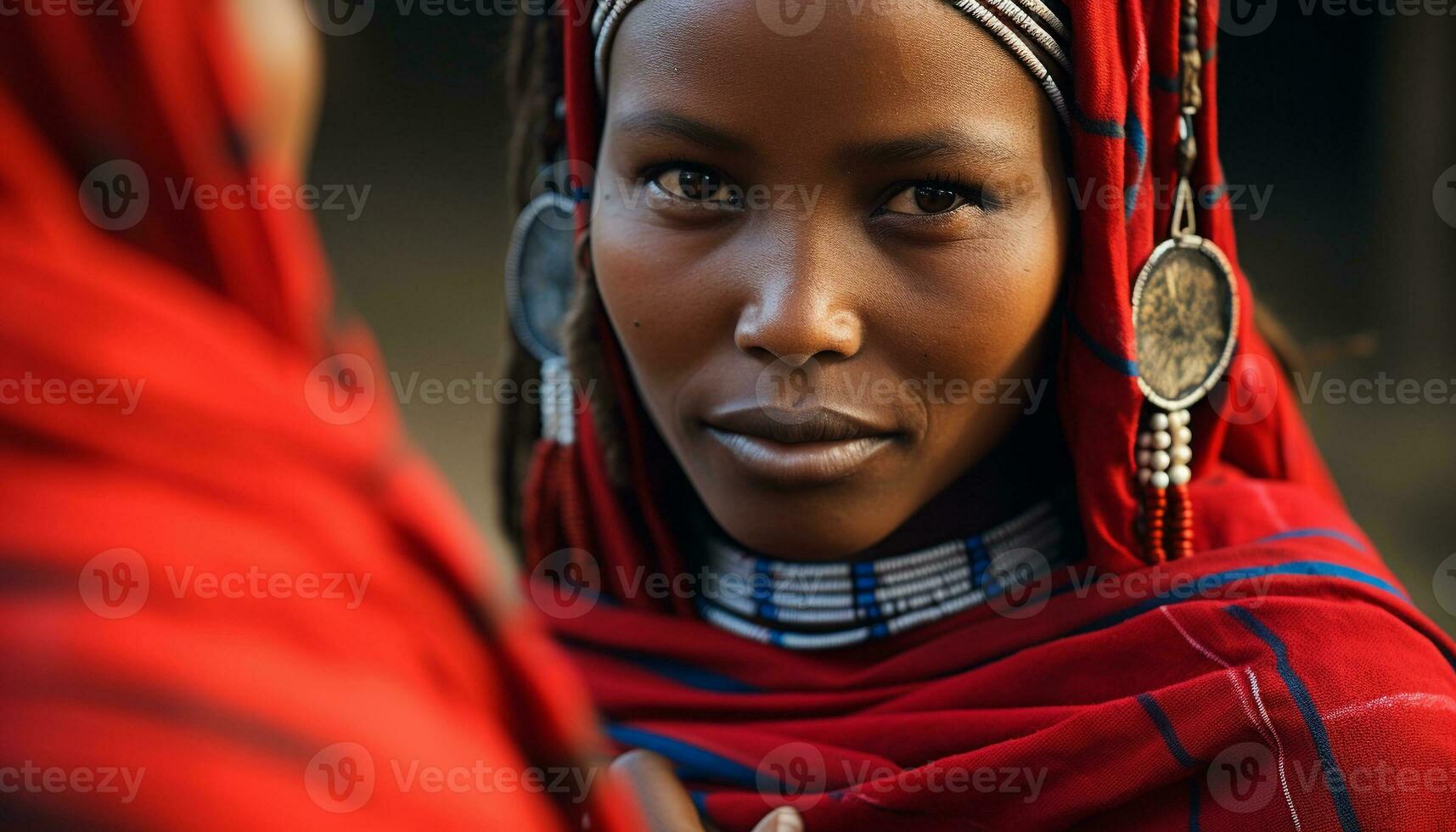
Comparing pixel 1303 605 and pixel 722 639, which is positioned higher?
pixel 722 639

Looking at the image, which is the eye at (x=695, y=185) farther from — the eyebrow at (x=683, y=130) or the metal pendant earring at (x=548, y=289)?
the metal pendant earring at (x=548, y=289)

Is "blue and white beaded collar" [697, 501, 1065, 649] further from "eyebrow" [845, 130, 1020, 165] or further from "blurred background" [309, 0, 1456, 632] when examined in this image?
"blurred background" [309, 0, 1456, 632]

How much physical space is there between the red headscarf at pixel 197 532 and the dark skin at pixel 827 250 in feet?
2.04

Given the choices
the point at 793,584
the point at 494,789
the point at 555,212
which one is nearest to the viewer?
the point at 494,789

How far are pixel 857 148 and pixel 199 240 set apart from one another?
0.71m

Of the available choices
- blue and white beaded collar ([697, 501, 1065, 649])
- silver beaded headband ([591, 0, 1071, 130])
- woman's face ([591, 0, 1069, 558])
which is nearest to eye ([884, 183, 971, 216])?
woman's face ([591, 0, 1069, 558])

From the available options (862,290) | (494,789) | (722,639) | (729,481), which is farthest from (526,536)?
(494,789)

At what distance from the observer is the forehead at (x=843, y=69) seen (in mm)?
1217

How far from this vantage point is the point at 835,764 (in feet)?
4.71

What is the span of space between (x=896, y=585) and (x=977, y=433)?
24 centimetres

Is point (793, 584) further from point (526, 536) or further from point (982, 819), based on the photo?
point (526, 536)

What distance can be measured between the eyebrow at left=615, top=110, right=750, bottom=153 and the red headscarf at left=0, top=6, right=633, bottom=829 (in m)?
0.63

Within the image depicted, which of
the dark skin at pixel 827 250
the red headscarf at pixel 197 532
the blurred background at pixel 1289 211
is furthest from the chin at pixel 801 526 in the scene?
the blurred background at pixel 1289 211

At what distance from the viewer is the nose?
125 cm
